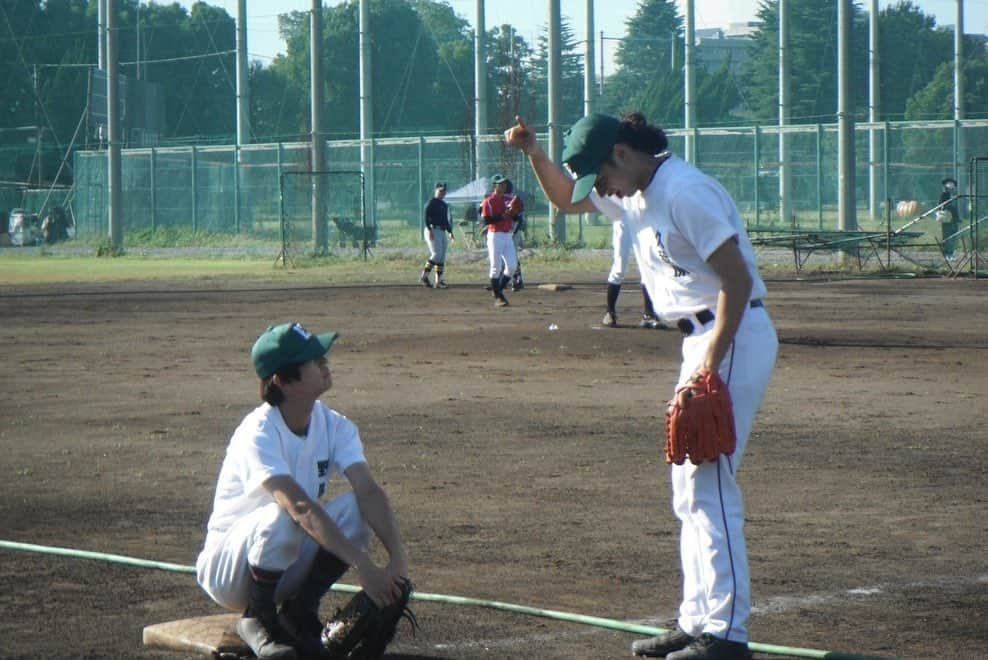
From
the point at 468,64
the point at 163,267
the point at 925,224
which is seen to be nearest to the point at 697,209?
the point at 163,267

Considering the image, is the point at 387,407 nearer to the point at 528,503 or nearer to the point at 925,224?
the point at 528,503

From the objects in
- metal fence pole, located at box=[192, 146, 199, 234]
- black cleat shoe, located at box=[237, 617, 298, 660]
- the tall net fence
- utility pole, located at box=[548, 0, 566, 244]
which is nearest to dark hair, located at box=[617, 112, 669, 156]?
black cleat shoe, located at box=[237, 617, 298, 660]

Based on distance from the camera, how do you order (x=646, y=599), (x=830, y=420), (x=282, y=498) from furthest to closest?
(x=830, y=420) → (x=646, y=599) → (x=282, y=498)

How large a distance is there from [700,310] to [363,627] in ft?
5.20

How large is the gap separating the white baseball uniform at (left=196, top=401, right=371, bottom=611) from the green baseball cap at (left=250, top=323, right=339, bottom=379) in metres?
0.16

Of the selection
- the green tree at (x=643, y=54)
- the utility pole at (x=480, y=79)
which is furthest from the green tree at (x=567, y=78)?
the utility pole at (x=480, y=79)

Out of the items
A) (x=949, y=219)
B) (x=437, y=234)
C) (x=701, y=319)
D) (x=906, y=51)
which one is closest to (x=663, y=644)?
(x=701, y=319)

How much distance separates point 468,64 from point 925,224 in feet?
221

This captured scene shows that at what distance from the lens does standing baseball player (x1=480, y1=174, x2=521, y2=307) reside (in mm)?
23641

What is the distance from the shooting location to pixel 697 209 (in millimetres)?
5250

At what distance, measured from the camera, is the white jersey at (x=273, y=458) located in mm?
5344

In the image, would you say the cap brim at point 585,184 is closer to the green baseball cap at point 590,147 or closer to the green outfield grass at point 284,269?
the green baseball cap at point 590,147

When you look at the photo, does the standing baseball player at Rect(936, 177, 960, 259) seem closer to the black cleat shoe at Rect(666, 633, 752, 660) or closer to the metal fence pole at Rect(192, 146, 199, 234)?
the metal fence pole at Rect(192, 146, 199, 234)

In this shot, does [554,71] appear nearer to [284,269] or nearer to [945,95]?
[284,269]
